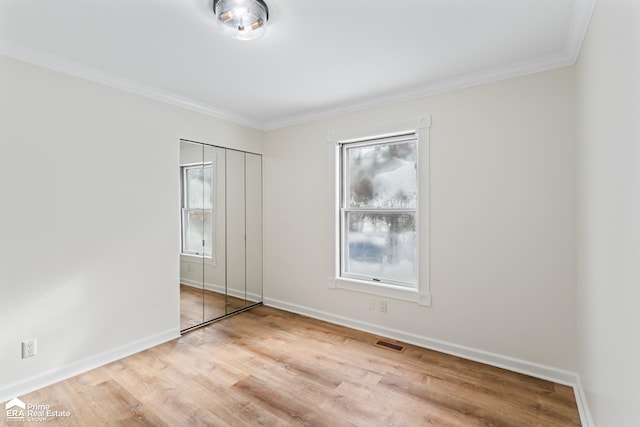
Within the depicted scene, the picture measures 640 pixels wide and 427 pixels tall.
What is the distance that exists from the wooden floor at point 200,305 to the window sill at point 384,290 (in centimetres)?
134

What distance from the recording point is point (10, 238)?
7.54 feet

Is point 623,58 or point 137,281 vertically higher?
point 623,58

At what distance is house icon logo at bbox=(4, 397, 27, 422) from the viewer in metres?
2.08

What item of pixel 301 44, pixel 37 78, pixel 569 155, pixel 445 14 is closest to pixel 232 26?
pixel 301 44

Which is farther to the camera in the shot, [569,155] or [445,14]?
[569,155]

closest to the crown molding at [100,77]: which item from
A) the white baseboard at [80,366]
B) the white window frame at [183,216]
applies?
the white window frame at [183,216]

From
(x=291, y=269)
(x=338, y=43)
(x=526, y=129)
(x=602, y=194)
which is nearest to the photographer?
(x=602, y=194)

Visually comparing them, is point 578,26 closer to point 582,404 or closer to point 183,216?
point 582,404

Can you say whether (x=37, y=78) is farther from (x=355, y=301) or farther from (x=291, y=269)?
(x=355, y=301)

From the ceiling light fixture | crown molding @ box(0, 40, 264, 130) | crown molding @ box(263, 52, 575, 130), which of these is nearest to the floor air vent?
crown molding @ box(263, 52, 575, 130)

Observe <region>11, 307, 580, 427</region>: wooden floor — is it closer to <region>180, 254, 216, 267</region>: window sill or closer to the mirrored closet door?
the mirrored closet door

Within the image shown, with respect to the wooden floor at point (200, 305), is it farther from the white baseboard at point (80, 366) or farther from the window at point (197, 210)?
the window at point (197, 210)

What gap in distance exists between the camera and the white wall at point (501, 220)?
2.49 metres

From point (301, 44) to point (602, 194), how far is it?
6.75 ft
